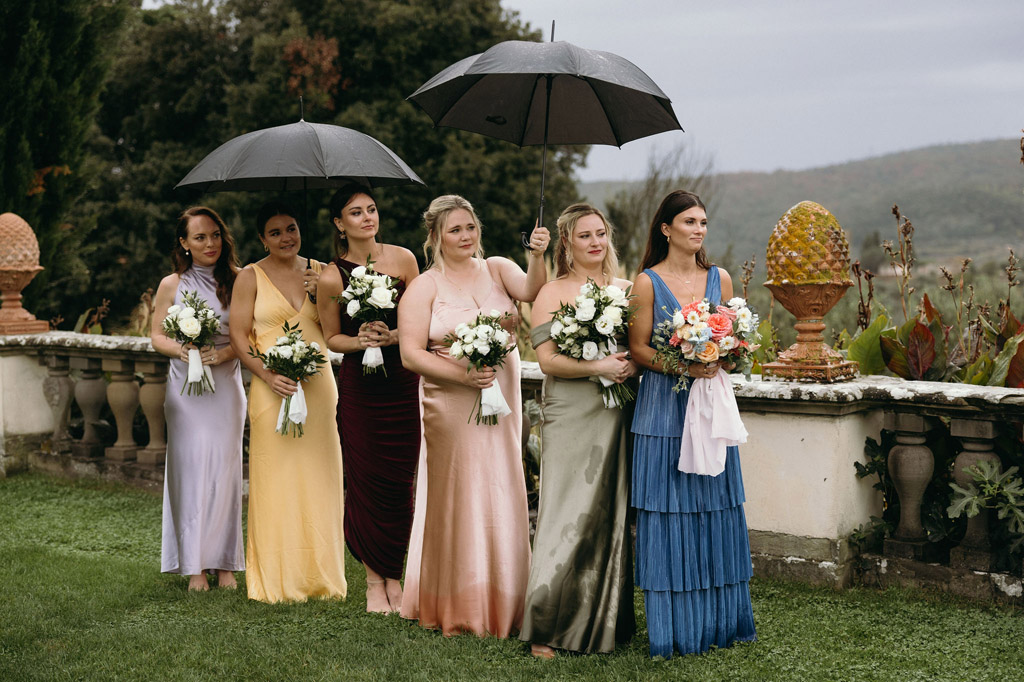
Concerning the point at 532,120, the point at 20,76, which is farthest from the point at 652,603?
the point at 20,76

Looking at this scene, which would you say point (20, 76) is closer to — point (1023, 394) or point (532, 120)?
point (532, 120)

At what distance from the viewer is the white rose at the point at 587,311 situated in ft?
12.7

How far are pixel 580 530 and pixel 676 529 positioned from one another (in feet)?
1.33

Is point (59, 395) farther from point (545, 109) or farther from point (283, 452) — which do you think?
point (545, 109)

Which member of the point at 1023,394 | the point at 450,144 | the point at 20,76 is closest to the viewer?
the point at 1023,394

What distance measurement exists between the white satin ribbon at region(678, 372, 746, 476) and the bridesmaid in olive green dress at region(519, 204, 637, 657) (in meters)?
0.31

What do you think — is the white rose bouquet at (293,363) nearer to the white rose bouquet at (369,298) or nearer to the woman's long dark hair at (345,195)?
the white rose bouquet at (369,298)

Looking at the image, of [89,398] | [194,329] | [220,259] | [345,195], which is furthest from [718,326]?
[89,398]

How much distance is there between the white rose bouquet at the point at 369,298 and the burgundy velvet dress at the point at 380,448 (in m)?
0.18

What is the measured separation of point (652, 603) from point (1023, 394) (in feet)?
6.55

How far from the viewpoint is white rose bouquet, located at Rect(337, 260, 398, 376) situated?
455 centimetres

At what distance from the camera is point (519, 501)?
4512 mm

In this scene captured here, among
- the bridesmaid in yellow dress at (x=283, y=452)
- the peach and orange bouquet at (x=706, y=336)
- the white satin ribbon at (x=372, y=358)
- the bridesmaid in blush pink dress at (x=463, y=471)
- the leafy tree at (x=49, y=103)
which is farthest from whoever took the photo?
the leafy tree at (x=49, y=103)

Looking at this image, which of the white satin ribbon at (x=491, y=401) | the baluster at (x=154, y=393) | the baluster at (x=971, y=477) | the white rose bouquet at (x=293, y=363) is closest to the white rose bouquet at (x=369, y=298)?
the white rose bouquet at (x=293, y=363)
